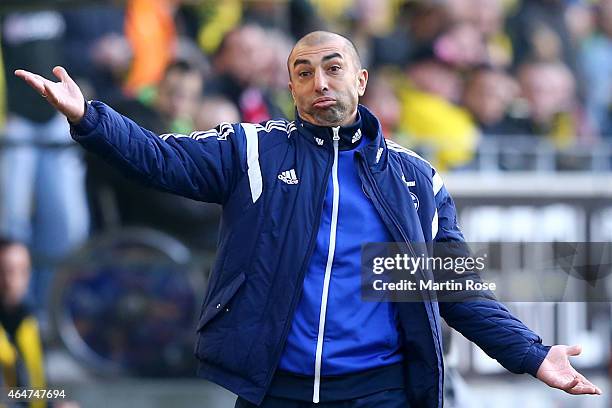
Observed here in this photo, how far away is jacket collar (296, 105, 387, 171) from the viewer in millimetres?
4398

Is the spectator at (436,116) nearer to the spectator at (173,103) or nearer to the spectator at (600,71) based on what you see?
the spectator at (600,71)

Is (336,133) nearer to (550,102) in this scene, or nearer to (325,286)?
(325,286)

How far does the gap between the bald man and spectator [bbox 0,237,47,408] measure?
4.47 m

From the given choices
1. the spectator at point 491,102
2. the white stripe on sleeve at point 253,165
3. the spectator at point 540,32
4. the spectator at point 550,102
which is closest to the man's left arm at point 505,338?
the white stripe on sleeve at point 253,165

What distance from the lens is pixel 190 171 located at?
426 cm

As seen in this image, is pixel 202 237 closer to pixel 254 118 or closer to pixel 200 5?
pixel 254 118

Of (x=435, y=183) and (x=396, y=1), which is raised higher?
(x=396, y=1)

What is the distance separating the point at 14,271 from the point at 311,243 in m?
4.84

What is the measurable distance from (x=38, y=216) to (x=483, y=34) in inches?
137

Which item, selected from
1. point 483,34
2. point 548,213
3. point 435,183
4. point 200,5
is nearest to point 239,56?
point 200,5

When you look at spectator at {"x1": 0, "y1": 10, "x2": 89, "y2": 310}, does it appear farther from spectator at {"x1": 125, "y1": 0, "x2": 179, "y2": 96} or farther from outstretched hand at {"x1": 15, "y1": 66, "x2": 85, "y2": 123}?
outstretched hand at {"x1": 15, "y1": 66, "x2": 85, "y2": 123}

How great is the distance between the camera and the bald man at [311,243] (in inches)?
165

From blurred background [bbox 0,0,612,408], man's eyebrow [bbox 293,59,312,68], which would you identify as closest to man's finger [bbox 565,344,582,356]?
man's eyebrow [bbox 293,59,312,68]

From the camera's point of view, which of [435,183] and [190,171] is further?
[435,183]
